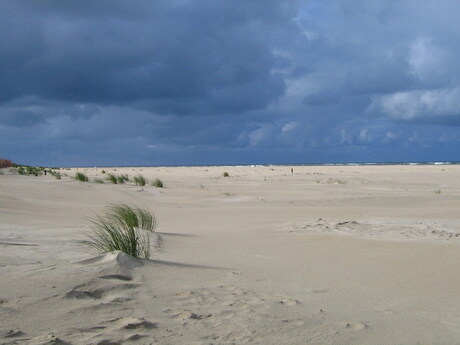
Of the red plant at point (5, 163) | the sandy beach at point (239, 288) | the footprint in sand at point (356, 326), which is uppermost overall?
the red plant at point (5, 163)

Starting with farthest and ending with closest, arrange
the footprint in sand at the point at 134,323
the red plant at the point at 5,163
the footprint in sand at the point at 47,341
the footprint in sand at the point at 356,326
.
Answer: the red plant at the point at 5,163
the footprint in sand at the point at 356,326
the footprint in sand at the point at 134,323
the footprint in sand at the point at 47,341

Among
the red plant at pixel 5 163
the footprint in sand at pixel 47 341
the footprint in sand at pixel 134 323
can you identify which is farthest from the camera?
the red plant at pixel 5 163

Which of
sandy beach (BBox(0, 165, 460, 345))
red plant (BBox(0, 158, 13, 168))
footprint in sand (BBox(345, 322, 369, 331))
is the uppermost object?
red plant (BBox(0, 158, 13, 168))

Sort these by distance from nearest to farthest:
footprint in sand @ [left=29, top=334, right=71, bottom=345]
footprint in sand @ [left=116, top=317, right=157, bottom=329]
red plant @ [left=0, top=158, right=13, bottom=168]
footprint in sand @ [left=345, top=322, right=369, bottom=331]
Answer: footprint in sand @ [left=29, top=334, right=71, bottom=345] → footprint in sand @ [left=116, top=317, right=157, bottom=329] → footprint in sand @ [left=345, top=322, right=369, bottom=331] → red plant @ [left=0, top=158, right=13, bottom=168]

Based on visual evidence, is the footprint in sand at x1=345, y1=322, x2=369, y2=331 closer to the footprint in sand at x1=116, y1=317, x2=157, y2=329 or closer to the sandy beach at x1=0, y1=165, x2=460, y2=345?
the sandy beach at x1=0, y1=165, x2=460, y2=345

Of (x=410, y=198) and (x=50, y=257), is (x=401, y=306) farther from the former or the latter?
(x=410, y=198)

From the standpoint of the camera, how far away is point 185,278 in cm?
412

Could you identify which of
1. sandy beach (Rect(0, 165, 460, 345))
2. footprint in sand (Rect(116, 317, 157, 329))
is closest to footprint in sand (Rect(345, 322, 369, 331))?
sandy beach (Rect(0, 165, 460, 345))

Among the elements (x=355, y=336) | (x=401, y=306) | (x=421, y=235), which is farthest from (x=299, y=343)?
(x=421, y=235)

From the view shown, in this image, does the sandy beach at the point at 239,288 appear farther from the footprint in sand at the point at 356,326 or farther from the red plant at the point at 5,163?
the red plant at the point at 5,163

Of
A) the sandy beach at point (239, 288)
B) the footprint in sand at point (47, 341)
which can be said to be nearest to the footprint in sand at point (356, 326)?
the sandy beach at point (239, 288)

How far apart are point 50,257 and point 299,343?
9.66ft

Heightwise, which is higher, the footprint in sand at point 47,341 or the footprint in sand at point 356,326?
the footprint in sand at point 47,341

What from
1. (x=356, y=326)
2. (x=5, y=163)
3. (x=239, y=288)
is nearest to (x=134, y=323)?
(x=239, y=288)
